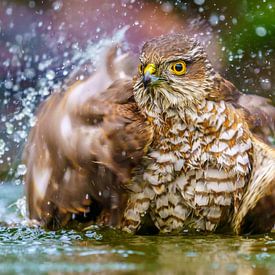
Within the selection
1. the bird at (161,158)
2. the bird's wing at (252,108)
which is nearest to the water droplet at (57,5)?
the bird's wing at (252,108)

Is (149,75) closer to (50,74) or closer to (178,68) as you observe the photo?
(178,68)

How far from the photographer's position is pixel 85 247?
158 inches

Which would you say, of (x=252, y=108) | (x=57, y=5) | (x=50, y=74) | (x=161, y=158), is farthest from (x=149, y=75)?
(x=57, y=5)

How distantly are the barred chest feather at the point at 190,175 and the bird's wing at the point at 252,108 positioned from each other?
260mm

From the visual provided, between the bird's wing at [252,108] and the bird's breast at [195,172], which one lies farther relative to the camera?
the bird's wing at [252,108]

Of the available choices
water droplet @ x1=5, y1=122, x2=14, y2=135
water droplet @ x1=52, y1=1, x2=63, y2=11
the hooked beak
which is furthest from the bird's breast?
water droplet @ x1=52, y1=1, x2=63, y2=11

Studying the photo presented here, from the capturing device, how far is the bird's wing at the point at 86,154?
459 cm

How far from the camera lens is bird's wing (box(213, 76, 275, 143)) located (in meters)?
4.96

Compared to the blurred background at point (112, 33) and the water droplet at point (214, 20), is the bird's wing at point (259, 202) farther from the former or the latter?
the water droplet at point (214, 20)

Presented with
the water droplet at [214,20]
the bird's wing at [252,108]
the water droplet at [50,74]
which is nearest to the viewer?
the bird's wing at [252,108]

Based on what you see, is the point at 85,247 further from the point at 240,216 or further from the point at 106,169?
the point at 240,216

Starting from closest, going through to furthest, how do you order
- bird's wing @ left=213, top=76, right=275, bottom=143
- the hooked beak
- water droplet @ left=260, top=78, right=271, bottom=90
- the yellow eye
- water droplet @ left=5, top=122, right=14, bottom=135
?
the hooked beak
the yellow eye
bird's wing @ left=213, top=76, right=275, bottom=143
water droplet @ left=5, top=122, right=14, bottom=135
water droplet @ left=260, top=78, right=271, bottom=90

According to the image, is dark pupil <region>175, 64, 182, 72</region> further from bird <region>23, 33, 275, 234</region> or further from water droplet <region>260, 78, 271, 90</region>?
water droplet <region>260, 78, 271, 90</region>

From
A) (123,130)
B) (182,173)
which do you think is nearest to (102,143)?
(123,130)
